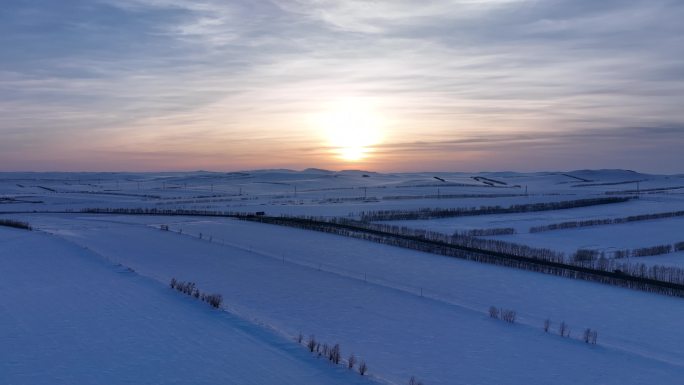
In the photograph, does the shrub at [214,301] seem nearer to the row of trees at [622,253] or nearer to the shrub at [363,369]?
the shrub at [363,369]

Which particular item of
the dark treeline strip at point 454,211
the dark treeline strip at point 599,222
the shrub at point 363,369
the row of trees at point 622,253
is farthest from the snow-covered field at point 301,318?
the dark treeline strip at point 454,211

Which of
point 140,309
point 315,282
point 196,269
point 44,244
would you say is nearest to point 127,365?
point 140,309

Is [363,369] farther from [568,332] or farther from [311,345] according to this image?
[568,332]

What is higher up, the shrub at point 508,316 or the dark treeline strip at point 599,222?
the dark treeline strip at point 599,222

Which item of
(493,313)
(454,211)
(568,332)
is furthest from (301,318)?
(454,211)

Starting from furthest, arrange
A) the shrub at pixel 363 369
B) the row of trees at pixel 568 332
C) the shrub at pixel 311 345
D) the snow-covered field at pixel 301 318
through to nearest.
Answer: the row of trees at pixel 568 332, the shrub at pixel 311 345, the snow-covered field at pixel 301 318, the shrub at pixel 363 369

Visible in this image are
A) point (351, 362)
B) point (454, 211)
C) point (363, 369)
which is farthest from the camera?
point (454, 211)

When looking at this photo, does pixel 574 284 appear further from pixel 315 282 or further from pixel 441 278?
pixel 315 282

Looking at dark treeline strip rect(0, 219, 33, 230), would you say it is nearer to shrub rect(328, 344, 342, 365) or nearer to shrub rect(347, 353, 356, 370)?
shrub rect(328, 344, 342, 365)

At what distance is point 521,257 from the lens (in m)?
21.1

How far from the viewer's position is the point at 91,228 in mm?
29109

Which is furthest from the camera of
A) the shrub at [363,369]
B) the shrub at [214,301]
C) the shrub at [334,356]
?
the shrub at [214,301]

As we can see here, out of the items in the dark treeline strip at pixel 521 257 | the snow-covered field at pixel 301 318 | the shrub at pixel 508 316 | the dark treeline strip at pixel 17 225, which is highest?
the dark treeline strip at pixel 521 257

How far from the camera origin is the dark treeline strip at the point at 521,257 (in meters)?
17.6
